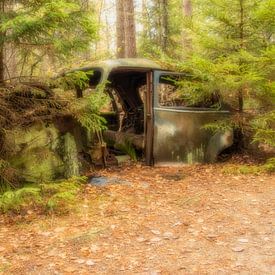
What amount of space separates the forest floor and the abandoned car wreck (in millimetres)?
1367

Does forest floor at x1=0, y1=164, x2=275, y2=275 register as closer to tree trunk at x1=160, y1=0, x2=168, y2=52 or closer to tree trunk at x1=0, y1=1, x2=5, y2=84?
tree trunk at x1=0, y1=1, x2=5, y2=84

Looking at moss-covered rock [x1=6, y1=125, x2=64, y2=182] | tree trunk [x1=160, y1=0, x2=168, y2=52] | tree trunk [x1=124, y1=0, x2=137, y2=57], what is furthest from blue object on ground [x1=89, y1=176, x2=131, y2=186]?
tree trunk [x1=160, y1=0, x2=168, y2=52]

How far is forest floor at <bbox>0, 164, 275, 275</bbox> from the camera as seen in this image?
392 centimetres

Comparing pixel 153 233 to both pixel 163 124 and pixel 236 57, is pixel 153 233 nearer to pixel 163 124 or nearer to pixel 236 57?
pixel 163 124

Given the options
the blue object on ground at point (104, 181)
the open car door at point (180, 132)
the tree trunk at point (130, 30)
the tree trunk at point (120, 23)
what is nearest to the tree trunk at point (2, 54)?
the blue object on ground at point (104, 181)

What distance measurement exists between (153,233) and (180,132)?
3.79 meters

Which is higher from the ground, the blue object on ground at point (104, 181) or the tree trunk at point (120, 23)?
the tree trunk at point (120, 23)

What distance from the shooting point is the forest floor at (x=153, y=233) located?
392 cm

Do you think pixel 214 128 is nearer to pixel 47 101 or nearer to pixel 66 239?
pixel 47 101

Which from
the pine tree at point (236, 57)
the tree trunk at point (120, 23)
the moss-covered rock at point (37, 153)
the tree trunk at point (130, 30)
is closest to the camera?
A: the moss-covered rock at point (37, 153)

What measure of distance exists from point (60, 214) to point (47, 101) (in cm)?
191

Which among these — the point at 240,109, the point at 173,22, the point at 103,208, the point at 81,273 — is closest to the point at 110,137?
the point at 240,109

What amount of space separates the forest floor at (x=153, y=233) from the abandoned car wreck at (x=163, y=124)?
1.37 m

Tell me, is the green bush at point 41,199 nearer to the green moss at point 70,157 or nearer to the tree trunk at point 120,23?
the green moss at point 70,157
